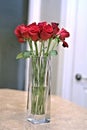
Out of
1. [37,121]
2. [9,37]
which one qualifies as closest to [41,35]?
[37,121]

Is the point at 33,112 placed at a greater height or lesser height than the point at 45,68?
lesser

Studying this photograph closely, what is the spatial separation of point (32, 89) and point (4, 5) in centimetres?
193

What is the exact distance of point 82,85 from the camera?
9.39ft

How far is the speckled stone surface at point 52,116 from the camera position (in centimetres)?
131

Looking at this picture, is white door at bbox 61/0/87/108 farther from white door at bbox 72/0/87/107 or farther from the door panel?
the door panel

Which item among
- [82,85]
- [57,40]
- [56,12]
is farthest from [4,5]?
[57,40]

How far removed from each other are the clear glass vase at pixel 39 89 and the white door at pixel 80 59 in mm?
1495

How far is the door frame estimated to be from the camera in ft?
8.95

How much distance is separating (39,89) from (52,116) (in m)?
0.23

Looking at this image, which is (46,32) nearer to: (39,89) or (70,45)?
(39,89)

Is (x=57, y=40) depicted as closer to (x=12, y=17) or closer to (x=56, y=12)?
(x=56, y=12)

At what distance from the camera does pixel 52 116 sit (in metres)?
1.50

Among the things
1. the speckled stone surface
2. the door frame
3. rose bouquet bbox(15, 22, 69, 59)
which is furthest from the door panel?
rose bouquet bbox(15, 22, 69, 59)

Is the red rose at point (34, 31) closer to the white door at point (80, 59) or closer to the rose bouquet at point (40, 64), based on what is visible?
the rose bouquet at point (40, 64)
